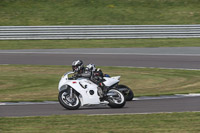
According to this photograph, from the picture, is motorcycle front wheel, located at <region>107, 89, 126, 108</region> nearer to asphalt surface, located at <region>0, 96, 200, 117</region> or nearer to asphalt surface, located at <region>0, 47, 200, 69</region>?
asphalt surface, located at <region>0, 96, 200, 117</region>

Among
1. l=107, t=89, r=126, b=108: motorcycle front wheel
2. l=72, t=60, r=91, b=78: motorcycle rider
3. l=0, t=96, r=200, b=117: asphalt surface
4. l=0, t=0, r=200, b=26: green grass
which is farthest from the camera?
l=0, t=0, r=200, b=26: green grass

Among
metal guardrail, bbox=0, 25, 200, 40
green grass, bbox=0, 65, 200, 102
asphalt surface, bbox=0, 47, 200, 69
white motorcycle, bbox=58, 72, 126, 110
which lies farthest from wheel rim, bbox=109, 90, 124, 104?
metal guardrail, bbox=0, 25, 200, 40

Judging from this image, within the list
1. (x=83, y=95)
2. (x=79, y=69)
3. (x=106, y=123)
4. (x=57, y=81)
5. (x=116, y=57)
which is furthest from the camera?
(x=116, y=57)

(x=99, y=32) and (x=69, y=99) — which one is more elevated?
(x=69, y=99)

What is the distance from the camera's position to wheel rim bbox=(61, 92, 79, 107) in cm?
1261

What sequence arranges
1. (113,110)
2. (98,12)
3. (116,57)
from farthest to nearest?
1. (98,12)
2. (116,57)
3. (113,110)

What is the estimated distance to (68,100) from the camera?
12664 millimetres

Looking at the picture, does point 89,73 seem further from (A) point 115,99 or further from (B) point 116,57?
(B) point 116,57

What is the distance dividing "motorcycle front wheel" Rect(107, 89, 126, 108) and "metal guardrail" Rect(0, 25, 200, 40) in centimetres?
1690

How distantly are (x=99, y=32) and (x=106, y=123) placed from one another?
1958cm

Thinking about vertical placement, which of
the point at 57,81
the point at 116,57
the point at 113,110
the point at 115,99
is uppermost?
the point at 115,99

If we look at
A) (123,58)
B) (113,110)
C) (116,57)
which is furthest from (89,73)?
(116,57)

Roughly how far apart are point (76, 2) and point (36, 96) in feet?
70.4

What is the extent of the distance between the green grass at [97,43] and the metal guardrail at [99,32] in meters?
0.26
